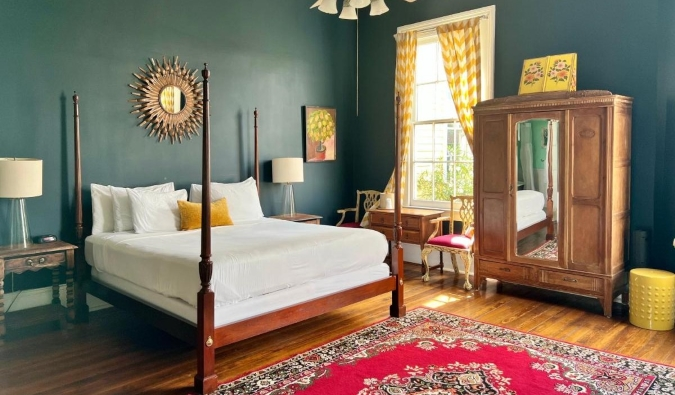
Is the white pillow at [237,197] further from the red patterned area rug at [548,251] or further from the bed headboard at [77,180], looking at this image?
the red patterned area rug at [548,251]

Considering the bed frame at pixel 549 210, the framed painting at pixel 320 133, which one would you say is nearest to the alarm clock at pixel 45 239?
the framed painting at pixel 320 133

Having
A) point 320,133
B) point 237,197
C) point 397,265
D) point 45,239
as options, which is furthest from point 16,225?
point 320,133

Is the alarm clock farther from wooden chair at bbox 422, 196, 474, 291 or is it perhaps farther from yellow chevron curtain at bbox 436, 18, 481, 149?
yellow chevron curtain at bbox 436, 18, 481, 149

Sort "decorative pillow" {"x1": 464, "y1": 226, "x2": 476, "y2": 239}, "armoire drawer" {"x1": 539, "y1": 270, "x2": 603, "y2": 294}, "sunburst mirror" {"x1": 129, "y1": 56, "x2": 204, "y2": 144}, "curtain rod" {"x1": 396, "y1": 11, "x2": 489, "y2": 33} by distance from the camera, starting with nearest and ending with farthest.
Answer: "armoire drawer" {"x1": 539, "y1": 270, "x2": 603, "y2": 294}
"sunburst mirror" {"x1": 129, "y1": 56, "x2": 204, "y2": 144}
"decorative pillow" {"x1": 464, "y1": 226, "x2": 476, "y2": 239}
"curtain rod" {"x1": 396, "y1": 11, "x2": 489, "y2": 33}

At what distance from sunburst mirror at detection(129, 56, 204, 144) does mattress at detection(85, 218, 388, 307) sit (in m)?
1.18

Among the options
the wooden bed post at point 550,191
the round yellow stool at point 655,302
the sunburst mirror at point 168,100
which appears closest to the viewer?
the round yellow stool at point 655,302

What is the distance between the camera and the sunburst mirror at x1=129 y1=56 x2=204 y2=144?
4.91m

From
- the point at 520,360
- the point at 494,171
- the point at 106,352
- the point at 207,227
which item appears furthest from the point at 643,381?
the point at 106,352

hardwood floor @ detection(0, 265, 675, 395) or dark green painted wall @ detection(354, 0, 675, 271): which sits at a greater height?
dark green painted wall @ detection(354, 0, 675, 271)

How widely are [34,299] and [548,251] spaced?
4382mm

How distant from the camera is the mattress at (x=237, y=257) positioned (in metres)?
3.24

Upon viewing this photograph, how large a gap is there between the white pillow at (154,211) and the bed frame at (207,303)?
18.6 inches

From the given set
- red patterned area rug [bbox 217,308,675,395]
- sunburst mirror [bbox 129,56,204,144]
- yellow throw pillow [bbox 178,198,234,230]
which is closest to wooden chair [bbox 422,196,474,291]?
red patterned area rug [bbox 217,308,675,395]

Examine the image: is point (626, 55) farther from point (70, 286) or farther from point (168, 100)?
point (70, 286)
